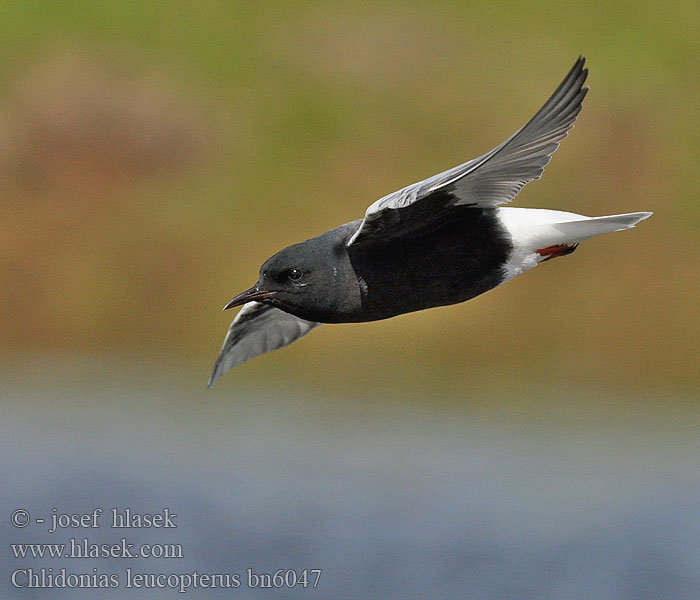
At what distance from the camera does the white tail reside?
11.3 ft

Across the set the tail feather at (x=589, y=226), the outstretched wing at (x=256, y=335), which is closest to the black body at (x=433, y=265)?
the tail feather at (x=589, y=226)

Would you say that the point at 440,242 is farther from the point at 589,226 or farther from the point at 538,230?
the point at 589,226

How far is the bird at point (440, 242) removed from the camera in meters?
3.14

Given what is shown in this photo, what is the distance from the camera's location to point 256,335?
446cm

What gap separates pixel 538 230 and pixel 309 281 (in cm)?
71

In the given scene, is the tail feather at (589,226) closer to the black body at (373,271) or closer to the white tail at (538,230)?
the white tail at (538,230)

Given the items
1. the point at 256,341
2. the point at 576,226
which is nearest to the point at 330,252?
the point at 576,226

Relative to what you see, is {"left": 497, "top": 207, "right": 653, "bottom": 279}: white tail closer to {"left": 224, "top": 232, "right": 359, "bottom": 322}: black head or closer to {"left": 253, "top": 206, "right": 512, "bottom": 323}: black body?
{"left": 253, "top": 206, "right": 512, "bottom": 323}: black body

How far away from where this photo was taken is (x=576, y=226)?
3.46 m

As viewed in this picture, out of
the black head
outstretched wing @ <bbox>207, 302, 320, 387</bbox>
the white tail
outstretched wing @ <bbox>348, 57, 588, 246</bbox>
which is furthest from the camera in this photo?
outstretched wing @ <bbox>207, 302, 320, 387</bbox>

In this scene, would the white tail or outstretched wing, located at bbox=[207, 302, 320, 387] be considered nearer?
the white tail

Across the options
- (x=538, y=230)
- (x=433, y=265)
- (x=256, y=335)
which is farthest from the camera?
(x=256, y=335)

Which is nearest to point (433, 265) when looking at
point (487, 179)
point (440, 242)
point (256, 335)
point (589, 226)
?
point (440, 242)

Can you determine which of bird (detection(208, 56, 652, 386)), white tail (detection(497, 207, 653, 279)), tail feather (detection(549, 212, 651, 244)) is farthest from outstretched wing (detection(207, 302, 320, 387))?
tail feather (detection(549, 212, 651, 244))
